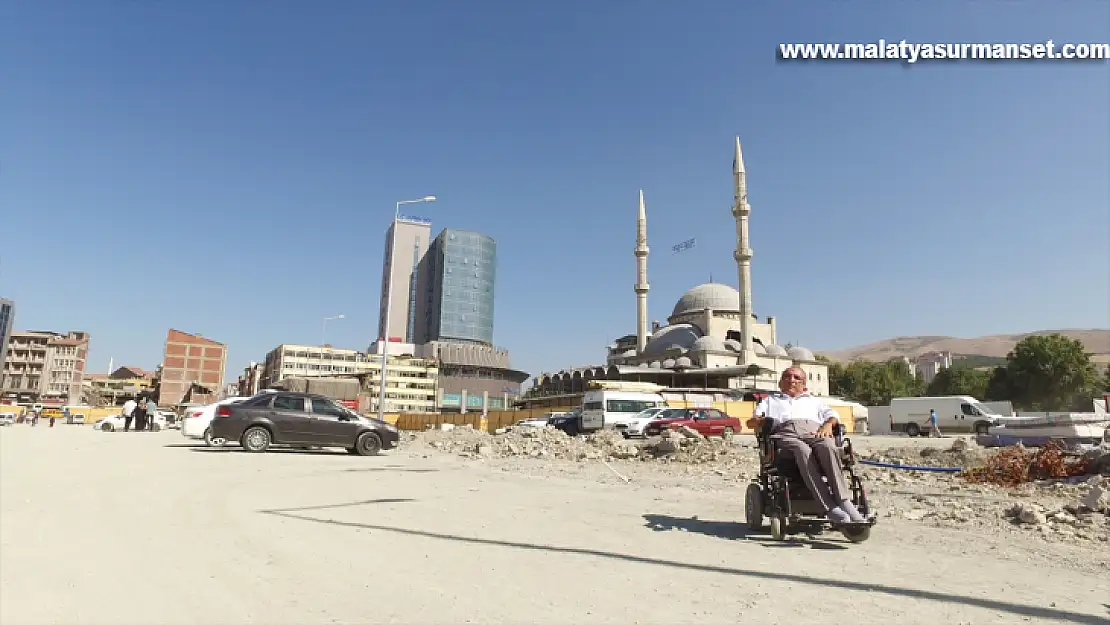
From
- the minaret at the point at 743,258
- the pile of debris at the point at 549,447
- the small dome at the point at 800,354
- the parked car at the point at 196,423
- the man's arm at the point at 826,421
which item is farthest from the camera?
the small dome at the point at 800,354

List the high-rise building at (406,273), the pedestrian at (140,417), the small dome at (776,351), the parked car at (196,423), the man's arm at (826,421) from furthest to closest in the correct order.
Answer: the high-rise building at (406,273) → the small dome at (776,351) → the pedestrian at (140,417) → the parked car at (196,423) → the man's arm at (826,421)

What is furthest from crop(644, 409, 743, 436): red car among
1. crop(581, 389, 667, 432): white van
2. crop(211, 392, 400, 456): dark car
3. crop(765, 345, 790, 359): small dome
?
crop(765, 345, 790, 359): small dome

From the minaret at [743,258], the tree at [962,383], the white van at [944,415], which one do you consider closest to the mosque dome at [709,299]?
the minaret at [743,258]

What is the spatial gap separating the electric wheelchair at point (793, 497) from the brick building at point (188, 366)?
95.3 m

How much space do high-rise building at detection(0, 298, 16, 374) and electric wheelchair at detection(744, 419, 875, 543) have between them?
139 meters

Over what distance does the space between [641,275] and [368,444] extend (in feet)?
218

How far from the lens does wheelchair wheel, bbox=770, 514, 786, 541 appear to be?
5.22 meters

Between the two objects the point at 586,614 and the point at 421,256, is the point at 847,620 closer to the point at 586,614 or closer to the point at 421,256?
the point at 586,614

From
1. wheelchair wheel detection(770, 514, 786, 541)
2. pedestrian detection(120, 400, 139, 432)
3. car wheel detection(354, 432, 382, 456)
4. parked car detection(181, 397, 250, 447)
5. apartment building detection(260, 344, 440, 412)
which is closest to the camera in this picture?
wheelchair wheel detection(770, 514, 786, 541)

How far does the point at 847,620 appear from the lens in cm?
323

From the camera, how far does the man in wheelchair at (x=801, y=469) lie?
5.11m

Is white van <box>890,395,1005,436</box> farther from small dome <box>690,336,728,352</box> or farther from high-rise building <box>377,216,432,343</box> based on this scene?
high-rise building <box>377,216,432,343</box>

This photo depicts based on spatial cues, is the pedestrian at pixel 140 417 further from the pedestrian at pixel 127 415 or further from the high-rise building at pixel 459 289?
the high-rise building at pixel 459 289

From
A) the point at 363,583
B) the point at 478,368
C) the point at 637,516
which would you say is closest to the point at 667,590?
the point at 363,583
